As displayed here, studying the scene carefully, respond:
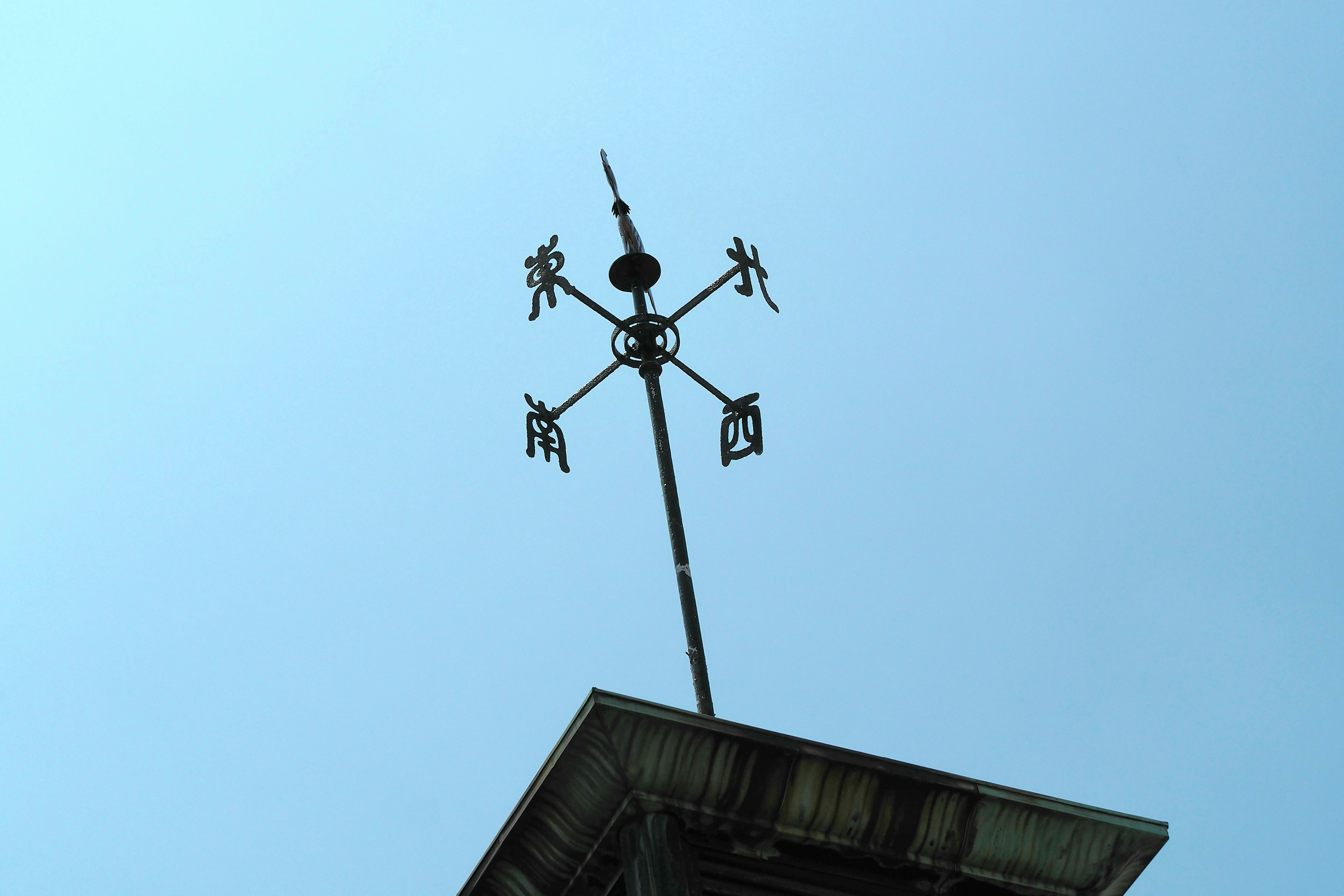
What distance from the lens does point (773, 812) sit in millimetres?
4488

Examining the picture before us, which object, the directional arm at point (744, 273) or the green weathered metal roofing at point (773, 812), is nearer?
the green weathered metal roofing at point (773, 812)

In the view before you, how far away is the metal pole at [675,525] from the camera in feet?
19.4

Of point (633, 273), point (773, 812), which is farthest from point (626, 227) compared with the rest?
point (773, 812)

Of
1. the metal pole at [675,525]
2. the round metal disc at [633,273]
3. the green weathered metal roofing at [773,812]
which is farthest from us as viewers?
the round metal disc at [633,273]

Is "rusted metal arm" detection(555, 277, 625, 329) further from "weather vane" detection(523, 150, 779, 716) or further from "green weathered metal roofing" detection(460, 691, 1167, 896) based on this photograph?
"green weathered metal roofing" detection(460, 691, 1167, 896)

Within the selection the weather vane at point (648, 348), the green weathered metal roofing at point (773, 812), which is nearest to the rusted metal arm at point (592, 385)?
the weather vane at point (648, 348)

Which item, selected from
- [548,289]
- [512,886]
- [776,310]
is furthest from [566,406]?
[512,886]

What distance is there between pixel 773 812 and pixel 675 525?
2191mm

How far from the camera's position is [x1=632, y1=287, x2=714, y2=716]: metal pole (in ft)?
19.4

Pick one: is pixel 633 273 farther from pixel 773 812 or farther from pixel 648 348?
pixel 773 812

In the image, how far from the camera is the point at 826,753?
4.44 metres

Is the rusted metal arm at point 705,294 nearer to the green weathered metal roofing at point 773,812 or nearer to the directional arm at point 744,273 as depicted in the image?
the directional arm at point 744,273

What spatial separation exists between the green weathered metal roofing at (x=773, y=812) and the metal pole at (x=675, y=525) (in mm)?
861

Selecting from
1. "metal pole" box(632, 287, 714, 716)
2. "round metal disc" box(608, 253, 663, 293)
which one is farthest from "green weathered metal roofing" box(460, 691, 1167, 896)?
"round metal disc" box(608, 253, 663, 293)
